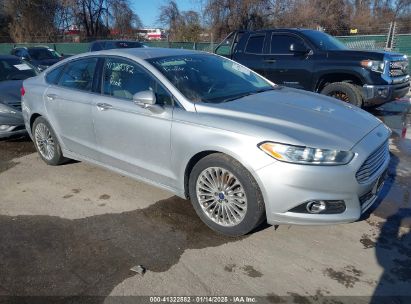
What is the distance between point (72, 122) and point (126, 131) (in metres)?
1.05

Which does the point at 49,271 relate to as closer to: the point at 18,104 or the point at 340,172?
the point at 340,172

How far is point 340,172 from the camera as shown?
3109mm

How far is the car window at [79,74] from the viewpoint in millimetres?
4676

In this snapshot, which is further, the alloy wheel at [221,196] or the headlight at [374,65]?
the headlight at [374,65]

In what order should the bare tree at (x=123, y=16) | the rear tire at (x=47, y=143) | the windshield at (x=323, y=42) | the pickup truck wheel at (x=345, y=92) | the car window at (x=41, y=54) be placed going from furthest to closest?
the bare tree at (x=123, y=16) < the car window at (x=41, y=54) < the windshield at (x=323, y=42) < the pickup truck wheel at (x=345, y=92) < the rear tire at (x=47, y=143)

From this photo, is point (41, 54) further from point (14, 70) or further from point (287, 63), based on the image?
point (287, 63)

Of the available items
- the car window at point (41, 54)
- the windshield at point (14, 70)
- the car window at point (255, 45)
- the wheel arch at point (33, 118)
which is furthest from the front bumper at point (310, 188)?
the car window at point (41, 54)

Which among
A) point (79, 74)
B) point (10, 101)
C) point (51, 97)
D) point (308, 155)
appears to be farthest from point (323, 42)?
point (10, 101)

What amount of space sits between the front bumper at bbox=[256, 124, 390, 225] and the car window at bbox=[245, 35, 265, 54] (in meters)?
6.20

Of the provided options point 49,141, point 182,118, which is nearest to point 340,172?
point 182,118

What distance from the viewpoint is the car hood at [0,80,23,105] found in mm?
6773

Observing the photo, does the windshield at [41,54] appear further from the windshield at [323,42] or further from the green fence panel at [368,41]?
the green fence panel at [368,41]

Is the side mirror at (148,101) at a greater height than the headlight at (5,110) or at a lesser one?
greater

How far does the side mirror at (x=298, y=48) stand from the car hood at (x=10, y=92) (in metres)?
5.47
